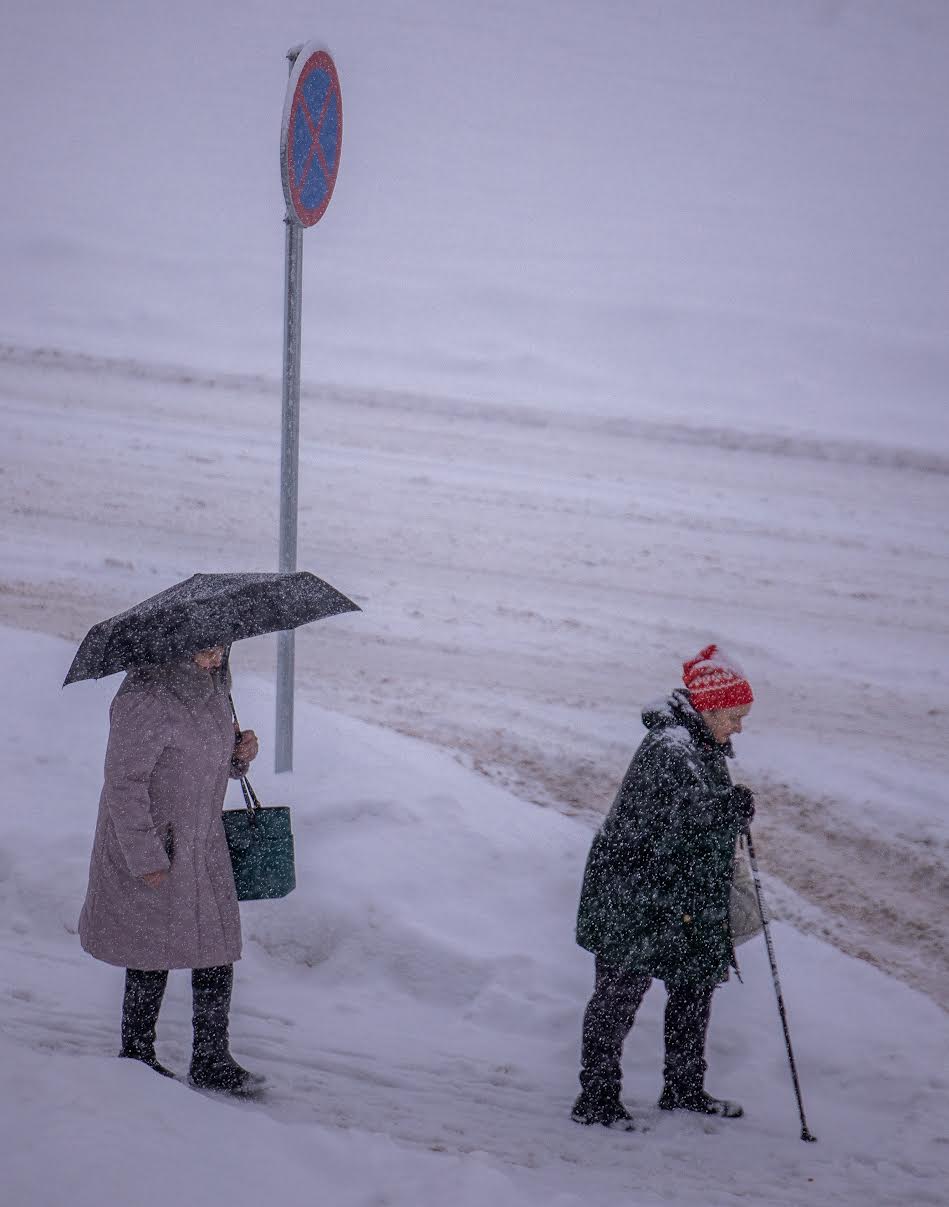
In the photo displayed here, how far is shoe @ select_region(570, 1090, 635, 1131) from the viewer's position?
3.59m

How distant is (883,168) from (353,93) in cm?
1078

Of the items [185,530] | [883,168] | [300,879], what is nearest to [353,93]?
[883,168]

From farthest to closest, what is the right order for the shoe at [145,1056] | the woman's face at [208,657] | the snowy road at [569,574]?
the snowy road at [569,574] < the shoe at [145,1056] < the woman's face at [208,657]

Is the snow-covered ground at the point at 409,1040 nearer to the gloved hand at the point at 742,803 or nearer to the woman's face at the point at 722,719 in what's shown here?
the gloved hand at the point at 742,803

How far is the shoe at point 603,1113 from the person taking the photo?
359 centimetres

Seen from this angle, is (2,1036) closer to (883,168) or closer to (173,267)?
(173,267)

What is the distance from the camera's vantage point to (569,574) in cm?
891

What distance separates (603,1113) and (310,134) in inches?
150

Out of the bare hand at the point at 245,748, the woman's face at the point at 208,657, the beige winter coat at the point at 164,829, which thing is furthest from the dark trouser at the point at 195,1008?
the woman's face at the point at 208,657

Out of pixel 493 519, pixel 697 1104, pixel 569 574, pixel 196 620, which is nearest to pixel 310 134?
pixel 196 620

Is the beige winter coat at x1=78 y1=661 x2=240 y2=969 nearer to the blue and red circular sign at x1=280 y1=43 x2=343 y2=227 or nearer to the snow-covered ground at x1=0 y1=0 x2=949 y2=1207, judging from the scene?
the snow-covered ground at x1=0 y1=0 x2=949 y2=1207

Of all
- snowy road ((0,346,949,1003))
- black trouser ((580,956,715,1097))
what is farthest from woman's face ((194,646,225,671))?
snowy road ((0,346,949,1003))

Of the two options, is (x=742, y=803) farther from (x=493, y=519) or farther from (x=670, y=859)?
(x=493, y=519)

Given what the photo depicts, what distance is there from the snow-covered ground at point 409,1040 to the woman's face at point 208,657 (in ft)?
3.61
